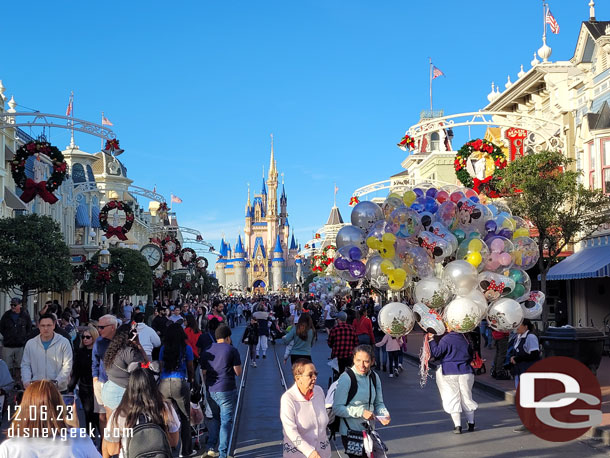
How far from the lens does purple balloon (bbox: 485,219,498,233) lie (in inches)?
573

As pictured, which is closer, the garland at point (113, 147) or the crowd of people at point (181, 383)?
the crowd of people at point (181, 383)

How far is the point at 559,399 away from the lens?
11.2 metres

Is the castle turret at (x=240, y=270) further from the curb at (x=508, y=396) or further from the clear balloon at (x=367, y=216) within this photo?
the clear balloon at (x=367, y=216)

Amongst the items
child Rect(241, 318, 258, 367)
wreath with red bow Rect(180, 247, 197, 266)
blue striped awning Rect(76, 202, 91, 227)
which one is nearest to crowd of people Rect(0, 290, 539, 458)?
child Rect(241, 318, 258, 367)

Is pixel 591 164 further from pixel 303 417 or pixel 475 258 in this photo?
pixel 303 417

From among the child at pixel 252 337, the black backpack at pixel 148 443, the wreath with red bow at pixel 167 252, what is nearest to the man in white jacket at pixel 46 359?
the black backpack at pixel 148 443

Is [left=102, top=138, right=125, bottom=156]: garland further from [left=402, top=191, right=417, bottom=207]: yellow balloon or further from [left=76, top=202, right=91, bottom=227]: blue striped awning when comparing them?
[left=76, top=202, right=91, bottom=227]: blue striped awning

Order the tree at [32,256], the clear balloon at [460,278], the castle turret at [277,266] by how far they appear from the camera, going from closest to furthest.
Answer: the clear balloon at [460,278] → the tree at [32,256] → the castle turret at [277,266]

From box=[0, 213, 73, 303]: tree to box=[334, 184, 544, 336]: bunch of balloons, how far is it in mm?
13332

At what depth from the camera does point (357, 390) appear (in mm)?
6898

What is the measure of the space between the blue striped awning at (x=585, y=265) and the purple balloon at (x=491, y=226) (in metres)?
8.37

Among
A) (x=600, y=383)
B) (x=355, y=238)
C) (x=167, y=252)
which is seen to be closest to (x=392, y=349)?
(x=355, y=238)

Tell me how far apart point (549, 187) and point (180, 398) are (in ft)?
53.2

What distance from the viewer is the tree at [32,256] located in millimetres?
25234
